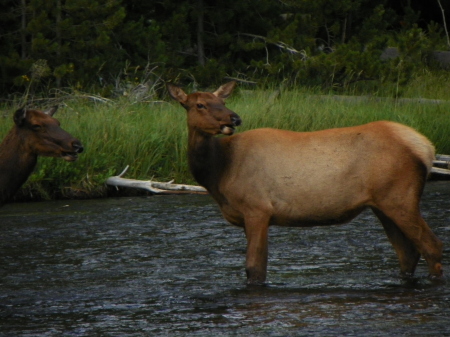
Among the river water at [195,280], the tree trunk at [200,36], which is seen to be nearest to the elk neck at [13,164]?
the river water at [195,280]

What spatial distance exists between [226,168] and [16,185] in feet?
6.32

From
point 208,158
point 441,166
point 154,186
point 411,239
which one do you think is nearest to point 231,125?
point 208,158

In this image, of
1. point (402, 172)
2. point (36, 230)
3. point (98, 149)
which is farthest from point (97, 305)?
point (98, 149)

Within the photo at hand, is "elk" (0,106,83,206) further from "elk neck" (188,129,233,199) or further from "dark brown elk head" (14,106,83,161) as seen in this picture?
"elk neck" (188,129,233,199)

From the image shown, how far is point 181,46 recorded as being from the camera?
1914 centimetres

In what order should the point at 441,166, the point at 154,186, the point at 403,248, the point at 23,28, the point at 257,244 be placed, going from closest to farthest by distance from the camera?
1. the point at 257,244
2. the point at 403,248
3. the point at 154,186
4. the point at 441,166
5. the point at 23,28

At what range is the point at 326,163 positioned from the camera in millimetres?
7309

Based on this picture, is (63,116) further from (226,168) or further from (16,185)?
(226,168)

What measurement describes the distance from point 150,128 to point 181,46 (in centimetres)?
610

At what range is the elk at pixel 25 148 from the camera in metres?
8.04

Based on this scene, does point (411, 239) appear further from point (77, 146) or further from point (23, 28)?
point (23, 28)

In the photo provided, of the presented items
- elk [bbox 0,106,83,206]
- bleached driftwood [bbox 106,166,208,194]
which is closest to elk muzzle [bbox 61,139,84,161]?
elk [bbox 0,106,83,206]

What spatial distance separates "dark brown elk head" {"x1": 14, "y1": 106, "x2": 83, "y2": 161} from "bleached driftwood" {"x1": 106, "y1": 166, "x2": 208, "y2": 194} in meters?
3.95

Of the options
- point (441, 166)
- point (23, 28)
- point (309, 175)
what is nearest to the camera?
point (309, 175)
